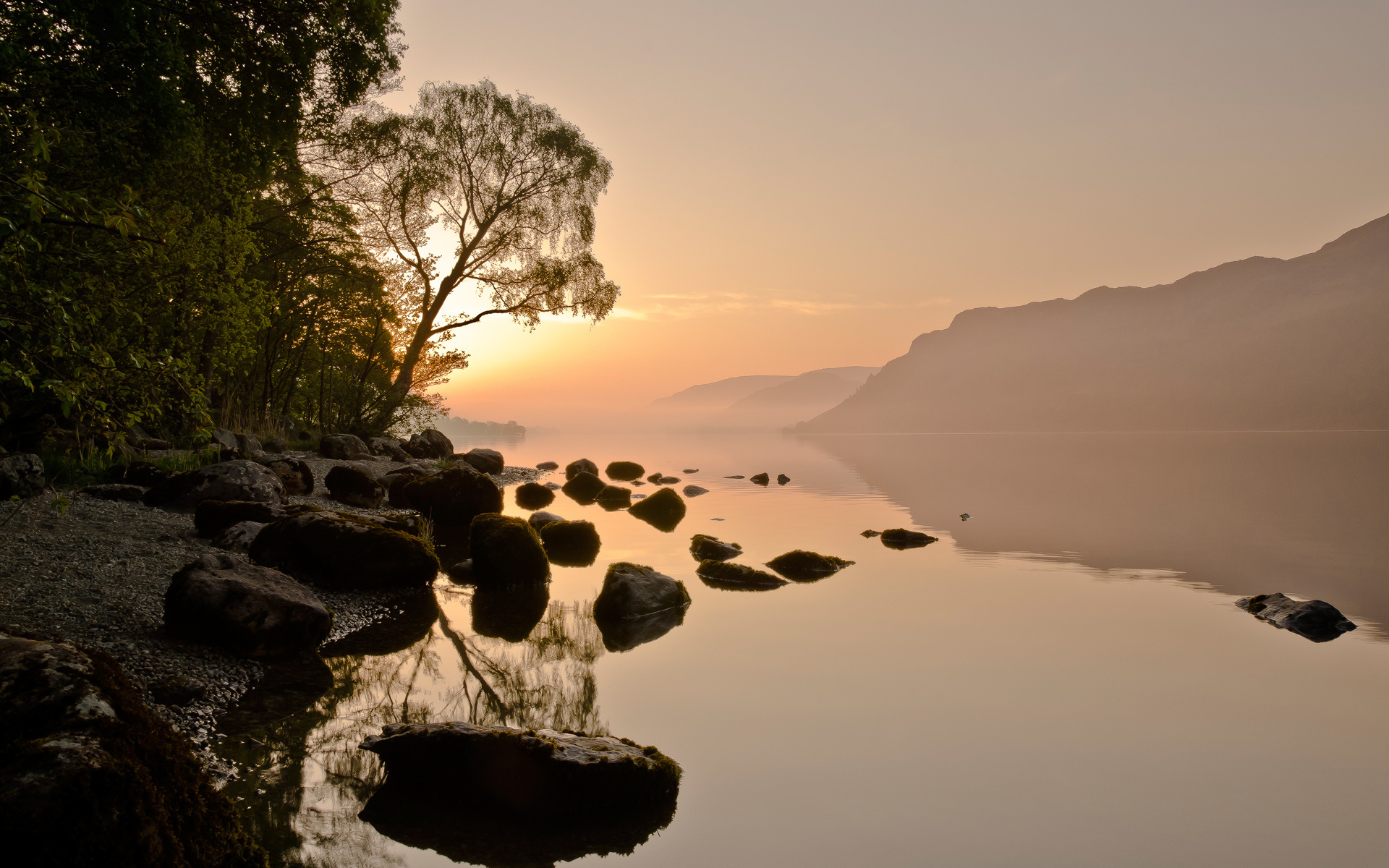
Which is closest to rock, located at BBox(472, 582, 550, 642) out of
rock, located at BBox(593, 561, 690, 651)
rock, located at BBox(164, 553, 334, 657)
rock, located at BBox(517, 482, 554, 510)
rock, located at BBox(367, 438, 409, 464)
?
rock, located at BBox(593, 561, 690, 651)

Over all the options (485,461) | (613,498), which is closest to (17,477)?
(613,498)

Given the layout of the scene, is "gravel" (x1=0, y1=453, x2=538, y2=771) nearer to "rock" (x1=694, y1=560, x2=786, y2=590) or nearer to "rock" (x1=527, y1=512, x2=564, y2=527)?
"rock" (x1=694, y1=560, x2=786, y2=590)

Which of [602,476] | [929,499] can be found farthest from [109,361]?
[602,476]

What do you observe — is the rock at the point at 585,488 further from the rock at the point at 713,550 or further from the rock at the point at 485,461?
the rock at the point at 713,550

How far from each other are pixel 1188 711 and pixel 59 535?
16391 millimetres

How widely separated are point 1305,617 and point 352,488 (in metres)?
22.4

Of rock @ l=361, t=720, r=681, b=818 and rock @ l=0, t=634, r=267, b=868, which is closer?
rock @ l=0, t=634, r=267, b=868

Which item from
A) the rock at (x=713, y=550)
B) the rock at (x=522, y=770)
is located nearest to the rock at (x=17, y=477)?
the rock at (x=522, y=770)

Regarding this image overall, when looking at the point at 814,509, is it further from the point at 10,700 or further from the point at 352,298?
the point at 10,700

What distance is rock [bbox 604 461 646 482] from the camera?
4853 centimetres

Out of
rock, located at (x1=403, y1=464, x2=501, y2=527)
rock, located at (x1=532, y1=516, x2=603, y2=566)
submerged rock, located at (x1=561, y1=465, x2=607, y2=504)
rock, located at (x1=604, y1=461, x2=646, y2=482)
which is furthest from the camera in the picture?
rock, located at (x1=604, y1=461, x2=646, y2=482)

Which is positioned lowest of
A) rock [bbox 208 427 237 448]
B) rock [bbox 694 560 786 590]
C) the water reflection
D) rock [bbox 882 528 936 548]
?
rock [bbox 694 560 786 590]

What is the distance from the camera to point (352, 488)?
21.8 meters

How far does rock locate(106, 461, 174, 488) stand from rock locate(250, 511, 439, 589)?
6629mm
